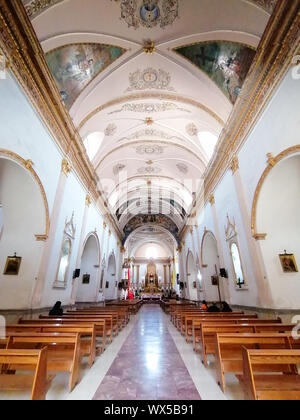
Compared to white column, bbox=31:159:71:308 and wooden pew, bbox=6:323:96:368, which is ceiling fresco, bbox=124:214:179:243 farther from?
wooden pew, bbox=6:323:96:368

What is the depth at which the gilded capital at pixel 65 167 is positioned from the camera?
778 centimetres

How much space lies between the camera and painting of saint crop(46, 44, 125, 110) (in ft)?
21.5

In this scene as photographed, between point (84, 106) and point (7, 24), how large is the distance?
3837 mm

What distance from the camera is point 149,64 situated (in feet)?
25.5

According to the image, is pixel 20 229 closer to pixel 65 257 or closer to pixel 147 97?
pixel 65 257

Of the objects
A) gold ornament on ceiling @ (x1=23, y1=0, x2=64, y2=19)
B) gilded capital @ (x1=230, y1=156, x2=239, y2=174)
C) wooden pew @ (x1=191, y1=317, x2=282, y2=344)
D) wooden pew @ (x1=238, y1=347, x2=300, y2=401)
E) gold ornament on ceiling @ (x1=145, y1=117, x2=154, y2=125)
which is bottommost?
wooden pew @ (x1=238, y1=347, x2=300, y2=401)

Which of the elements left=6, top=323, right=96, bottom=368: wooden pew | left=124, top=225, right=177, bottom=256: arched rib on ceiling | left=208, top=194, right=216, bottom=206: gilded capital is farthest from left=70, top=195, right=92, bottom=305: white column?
left=124, top=225, right=177, bottom=256: arched rib on ceiling

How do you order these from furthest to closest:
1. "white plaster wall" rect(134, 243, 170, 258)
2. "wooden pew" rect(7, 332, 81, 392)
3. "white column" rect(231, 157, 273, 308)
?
1. "white plaster wall" rect(134, 243, 170, 258)
2. "white column" rect(231, 157, 273, 308)
3. "wooden pew" rect(7, 332, 81, 392)

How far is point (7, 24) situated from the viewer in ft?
15.0

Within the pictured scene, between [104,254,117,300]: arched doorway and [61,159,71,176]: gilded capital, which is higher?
[61,159,71,176]: gilded capital

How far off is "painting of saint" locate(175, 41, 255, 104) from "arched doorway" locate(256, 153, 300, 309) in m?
3.45

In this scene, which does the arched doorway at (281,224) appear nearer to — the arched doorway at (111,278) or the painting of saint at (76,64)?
the painting of saint at (76,64)

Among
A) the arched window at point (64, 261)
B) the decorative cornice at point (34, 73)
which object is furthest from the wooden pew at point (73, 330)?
the decorative cornice at point (34, 73)

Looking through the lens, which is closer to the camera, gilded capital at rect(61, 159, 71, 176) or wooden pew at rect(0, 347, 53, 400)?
wooden pew at rect(0, 347, 53, 400)
